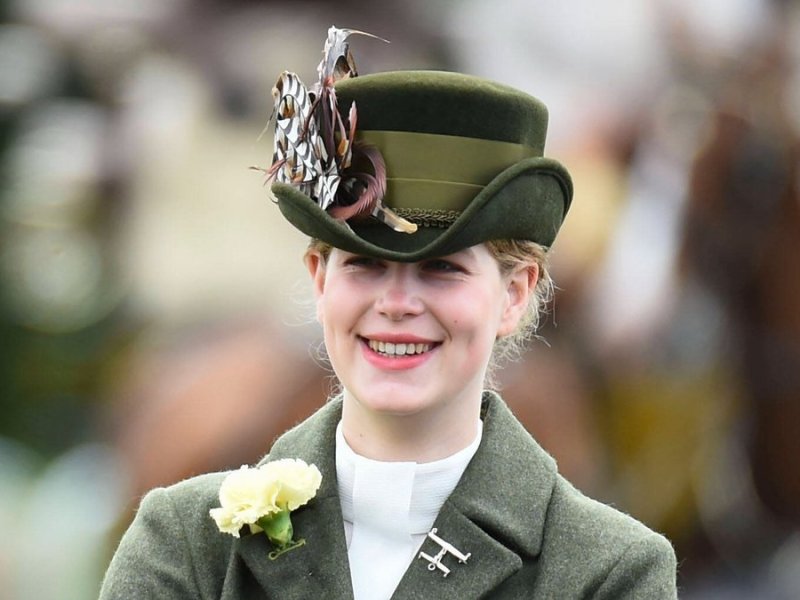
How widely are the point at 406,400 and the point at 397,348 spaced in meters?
0.08

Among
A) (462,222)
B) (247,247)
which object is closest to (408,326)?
(462,222)

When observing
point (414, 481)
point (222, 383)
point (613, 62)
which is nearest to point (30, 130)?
point (222, 383)

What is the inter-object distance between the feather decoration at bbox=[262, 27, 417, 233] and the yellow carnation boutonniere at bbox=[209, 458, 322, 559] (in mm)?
400

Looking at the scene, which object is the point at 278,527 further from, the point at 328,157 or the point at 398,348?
the point at 328,157

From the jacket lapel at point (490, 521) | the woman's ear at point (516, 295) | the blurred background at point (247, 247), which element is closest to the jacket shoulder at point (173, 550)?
the jacket lapel at point (490, 521)

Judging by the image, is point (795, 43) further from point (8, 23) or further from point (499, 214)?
point (499, 214)

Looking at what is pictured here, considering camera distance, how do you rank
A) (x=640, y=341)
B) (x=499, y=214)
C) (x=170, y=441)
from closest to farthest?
(x=499, y=214)
(x=170, y=441)
(x=640, y=341)

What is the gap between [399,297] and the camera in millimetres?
2297

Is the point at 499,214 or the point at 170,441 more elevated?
the point at 499,214

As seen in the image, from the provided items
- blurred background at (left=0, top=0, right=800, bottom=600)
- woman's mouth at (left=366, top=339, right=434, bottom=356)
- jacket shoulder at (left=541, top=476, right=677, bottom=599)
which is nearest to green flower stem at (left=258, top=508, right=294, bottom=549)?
woman's mouth at (left=366, top=339, right=434, bottom=356)

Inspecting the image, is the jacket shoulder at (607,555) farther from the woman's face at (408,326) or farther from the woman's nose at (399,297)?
the woman's nose at (399,297)

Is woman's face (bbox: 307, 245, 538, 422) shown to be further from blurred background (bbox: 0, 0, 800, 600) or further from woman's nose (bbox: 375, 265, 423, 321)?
blurred background (bbox: 0, 0, 800, 600)

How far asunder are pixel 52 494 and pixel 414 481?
2.89m

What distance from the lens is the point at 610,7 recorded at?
529cm
